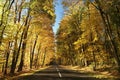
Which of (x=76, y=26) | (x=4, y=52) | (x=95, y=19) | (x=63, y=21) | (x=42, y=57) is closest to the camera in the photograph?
(x=4, y=52)

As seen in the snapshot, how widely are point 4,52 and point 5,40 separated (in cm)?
512

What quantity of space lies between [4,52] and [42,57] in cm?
5141

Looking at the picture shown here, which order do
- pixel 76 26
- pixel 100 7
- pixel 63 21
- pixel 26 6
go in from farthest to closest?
pixel 63 21 < pixel 76 26 < pixel 26 6 < pixel 100 7

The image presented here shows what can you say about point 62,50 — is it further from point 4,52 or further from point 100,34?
point 4,52

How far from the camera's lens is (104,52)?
4009cm

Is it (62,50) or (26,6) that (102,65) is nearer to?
(26,6)

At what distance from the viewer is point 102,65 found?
39.2 meters

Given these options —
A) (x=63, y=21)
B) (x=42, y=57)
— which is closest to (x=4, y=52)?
(x=63, y=21)

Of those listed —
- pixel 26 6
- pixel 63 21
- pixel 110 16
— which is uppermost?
pixel 63 21

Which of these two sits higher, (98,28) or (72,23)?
(72,23)

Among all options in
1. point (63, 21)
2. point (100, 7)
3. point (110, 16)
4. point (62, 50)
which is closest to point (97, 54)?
point (110, 16)

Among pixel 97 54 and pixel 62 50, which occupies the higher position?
pixel 62 50

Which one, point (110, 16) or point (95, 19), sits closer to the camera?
point (110, 16)

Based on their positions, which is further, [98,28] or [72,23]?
[72,23]
